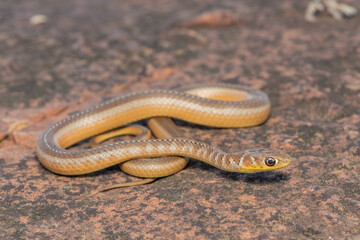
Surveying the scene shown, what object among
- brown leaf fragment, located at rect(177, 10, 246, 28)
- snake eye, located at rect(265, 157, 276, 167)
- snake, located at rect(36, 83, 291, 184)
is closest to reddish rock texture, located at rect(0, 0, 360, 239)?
brown leaf fragment, located at rect(177, 10, 246, 28)

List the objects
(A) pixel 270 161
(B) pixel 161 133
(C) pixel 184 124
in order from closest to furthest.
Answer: (A) pixel 270 161 → (B) pixel 161 133 → (C) pixel 184 124

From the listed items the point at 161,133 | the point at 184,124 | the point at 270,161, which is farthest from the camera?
the point at 184,124

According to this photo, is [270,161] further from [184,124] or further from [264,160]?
[184,124]

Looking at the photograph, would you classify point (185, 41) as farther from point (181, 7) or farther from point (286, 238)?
point (286, 238)

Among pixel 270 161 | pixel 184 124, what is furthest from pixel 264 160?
pixel 184 124

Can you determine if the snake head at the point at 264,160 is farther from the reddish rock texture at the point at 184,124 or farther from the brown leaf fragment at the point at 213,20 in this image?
the brown leaf fragment at the point at 213,20

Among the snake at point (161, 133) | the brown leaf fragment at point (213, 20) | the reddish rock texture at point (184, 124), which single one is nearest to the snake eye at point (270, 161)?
the snake at point (161, 133)
